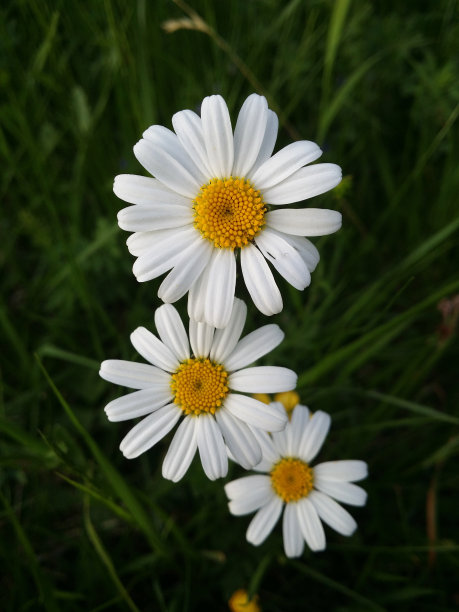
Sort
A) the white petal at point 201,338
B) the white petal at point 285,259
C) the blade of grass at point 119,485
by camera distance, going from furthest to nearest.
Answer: the blade of grass at point 119,485 < the white petal at point 201,338 < the white petal at point 285,259

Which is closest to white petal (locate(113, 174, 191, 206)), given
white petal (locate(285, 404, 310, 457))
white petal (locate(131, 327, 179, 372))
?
white petal (locate(131, 327, 179, 372))

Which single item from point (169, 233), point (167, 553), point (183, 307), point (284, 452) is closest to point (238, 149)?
point (169, 233)

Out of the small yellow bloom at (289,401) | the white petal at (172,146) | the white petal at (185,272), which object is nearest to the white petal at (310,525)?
the small yellow bloom at (289,401)

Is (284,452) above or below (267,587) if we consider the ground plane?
above

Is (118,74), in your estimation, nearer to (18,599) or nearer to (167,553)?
(167,553)

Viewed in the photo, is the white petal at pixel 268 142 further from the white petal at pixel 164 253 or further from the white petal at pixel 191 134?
the white petal at pixel 164 253

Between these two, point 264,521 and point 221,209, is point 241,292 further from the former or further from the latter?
point 264,521
